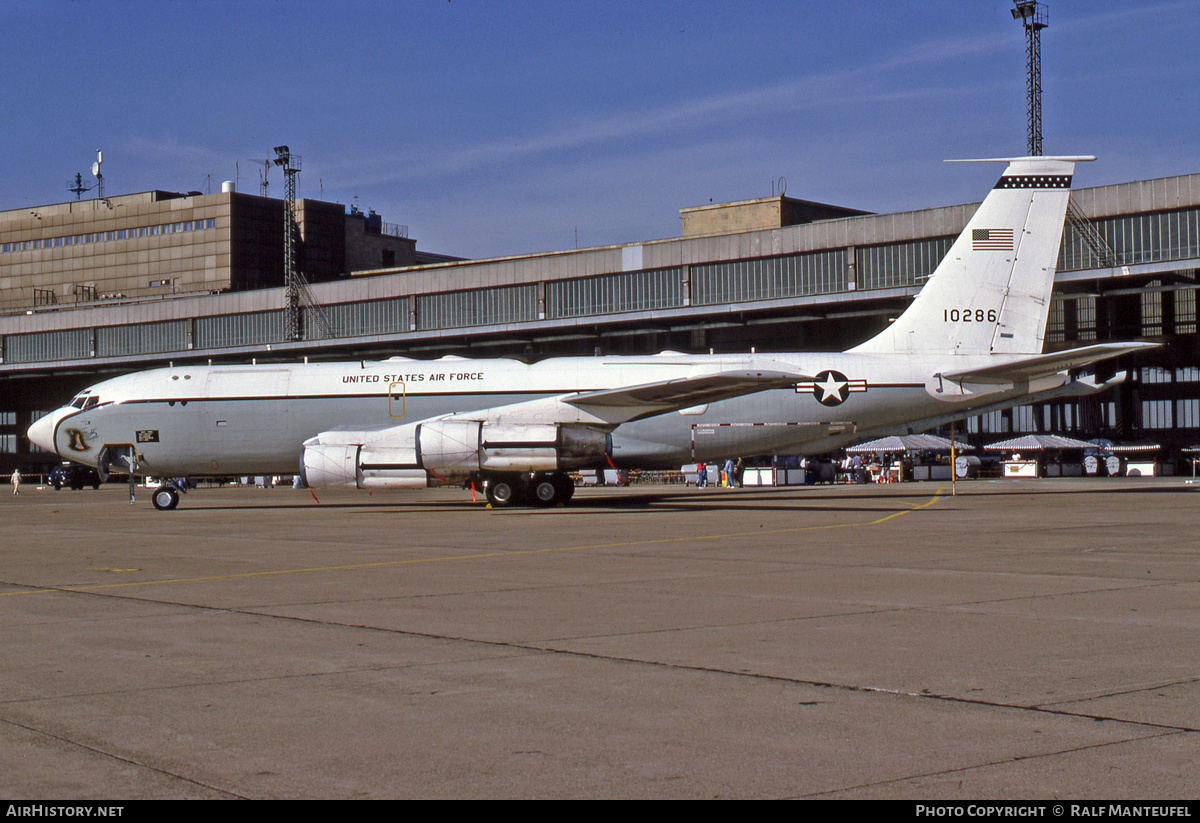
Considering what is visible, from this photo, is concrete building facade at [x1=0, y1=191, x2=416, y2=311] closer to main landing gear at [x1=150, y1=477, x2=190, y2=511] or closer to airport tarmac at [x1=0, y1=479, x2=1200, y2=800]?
main landing gear at [x1=150, y1=477, x2=190, y2=511]

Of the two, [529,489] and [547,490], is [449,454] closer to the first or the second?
[529,489]

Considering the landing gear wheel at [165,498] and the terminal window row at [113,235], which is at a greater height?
the terminal window row at [113,235]

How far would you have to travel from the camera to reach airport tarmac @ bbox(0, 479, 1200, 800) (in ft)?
17.8

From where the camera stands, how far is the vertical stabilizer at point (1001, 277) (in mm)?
34125

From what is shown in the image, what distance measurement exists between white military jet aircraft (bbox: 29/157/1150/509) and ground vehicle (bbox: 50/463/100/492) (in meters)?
37.8

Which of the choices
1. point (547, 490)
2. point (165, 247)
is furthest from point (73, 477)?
point (165, 247)

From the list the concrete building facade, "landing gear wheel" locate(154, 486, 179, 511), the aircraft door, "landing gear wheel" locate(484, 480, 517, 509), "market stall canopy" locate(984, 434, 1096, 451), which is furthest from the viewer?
the concrete building facade

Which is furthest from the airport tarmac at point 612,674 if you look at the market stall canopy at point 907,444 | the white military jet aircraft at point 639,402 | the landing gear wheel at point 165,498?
the market stall canopy at point 907,444

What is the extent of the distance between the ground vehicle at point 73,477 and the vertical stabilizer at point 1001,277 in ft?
173

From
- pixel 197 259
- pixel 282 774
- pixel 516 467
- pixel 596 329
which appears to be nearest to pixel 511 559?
pixel 282 774

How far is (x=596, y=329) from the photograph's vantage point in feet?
234

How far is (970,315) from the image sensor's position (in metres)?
34.2

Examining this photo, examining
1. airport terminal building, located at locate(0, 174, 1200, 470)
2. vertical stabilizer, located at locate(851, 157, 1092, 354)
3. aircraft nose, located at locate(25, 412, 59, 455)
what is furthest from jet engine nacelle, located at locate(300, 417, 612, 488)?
airport terminal building, located at locate(0, 174, 1200, 470)

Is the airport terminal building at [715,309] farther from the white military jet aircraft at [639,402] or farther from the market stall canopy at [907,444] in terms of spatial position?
the white military jet aircraft at [639,402]
